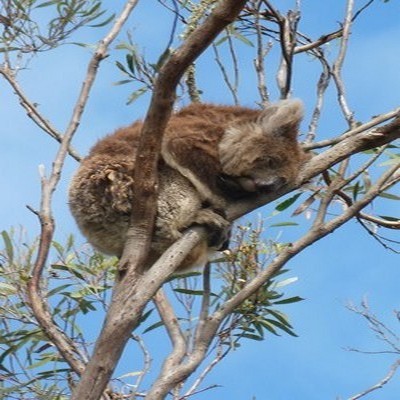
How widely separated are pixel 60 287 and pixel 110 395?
742 mm

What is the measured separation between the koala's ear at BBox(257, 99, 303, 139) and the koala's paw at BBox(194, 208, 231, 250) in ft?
1.80

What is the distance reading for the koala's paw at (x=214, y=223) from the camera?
372cm

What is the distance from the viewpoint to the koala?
3775 mm

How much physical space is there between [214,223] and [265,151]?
55 centimetres

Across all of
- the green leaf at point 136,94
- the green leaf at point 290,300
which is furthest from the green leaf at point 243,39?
the green leaf at point 290,300

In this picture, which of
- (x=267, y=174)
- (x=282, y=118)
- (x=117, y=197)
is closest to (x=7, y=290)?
(x=117, y=197)

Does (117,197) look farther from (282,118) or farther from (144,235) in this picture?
(282,118)

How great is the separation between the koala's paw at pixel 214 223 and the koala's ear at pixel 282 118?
55 cm

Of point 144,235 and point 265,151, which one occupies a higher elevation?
point 265,151

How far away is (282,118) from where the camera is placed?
162 inches

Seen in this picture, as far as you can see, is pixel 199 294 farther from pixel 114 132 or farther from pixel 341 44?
pixel 341 44

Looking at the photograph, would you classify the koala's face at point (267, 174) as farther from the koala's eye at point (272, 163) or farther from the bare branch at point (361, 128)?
the bare branch at point (361, 128)

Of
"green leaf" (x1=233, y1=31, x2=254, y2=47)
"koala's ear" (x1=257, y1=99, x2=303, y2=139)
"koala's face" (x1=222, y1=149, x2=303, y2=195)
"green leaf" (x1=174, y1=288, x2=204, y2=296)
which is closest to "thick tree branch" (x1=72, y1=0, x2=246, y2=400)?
"koala's face" (x1=222, y1=149, x2=303, y2=195)

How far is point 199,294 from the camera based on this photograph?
4.10 metres
